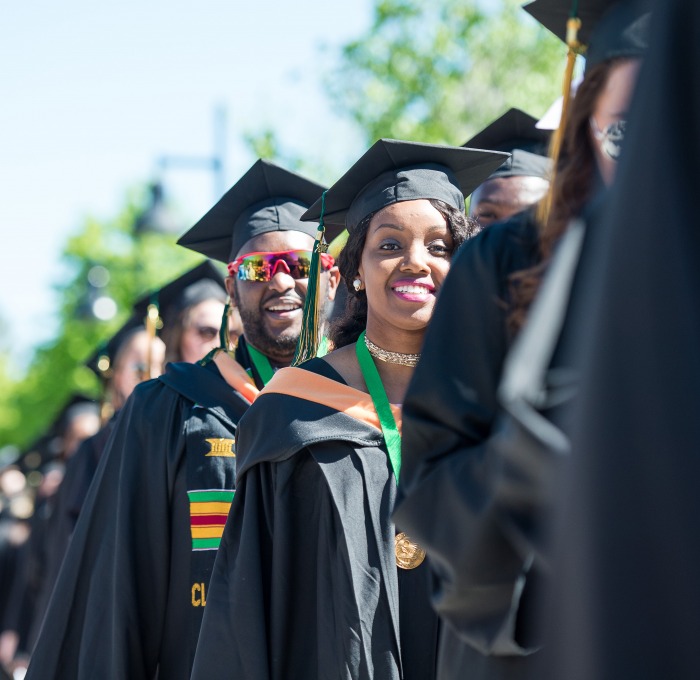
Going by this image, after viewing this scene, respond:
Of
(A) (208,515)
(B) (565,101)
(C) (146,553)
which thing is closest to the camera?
(B) (565,101)

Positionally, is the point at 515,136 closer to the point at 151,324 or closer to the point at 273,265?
the point at 273,265

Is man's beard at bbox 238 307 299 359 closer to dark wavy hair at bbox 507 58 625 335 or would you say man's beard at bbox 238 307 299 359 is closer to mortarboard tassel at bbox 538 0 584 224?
mortarboard tassel at bbox 538 0 584 224

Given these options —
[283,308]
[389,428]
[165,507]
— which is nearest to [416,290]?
[389,428]

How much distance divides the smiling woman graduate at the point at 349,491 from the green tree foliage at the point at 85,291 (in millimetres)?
18567

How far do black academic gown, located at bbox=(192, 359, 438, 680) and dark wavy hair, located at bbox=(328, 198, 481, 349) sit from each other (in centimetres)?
50

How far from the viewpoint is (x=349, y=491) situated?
3.67 meters

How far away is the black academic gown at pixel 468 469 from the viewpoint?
6.32ft

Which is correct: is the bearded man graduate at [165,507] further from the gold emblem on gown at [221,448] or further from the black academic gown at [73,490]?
the black academic gown at [73,490]

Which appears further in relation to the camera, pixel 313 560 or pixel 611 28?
pixel 313 560

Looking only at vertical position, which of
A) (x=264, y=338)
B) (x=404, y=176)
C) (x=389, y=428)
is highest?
(x=404, y=176)

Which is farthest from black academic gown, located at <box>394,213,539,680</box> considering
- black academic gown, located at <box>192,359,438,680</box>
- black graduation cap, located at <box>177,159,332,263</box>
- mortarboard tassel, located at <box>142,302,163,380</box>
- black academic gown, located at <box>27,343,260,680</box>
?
mortarboard tassel, located at <box>142,302,163,380</box>

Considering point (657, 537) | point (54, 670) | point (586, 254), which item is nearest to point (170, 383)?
point (54, 670)

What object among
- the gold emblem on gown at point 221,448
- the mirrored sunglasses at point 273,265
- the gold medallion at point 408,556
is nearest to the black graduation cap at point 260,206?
the mirrored sunglasses at point 273,265

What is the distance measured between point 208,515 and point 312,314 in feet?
2.94
